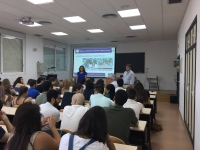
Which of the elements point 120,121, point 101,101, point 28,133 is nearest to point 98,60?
point 101,101

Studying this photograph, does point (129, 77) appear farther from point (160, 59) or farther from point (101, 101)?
point (160, 59)

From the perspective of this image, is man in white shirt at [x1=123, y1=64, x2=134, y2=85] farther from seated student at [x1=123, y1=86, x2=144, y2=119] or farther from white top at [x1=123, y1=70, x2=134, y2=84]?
seated student at [x1=123, y1=86, x2=144, y2=119]

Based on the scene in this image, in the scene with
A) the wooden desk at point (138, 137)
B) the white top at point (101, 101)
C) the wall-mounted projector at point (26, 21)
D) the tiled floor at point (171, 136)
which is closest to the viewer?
the wooden desk at point (138, 137)

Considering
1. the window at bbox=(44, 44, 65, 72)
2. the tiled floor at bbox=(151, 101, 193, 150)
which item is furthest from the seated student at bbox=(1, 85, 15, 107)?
the window at bbox=(44, 44, 65, 72)

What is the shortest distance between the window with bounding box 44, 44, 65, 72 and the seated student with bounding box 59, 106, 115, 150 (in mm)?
8391

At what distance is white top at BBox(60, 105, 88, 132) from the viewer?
84.8 inches

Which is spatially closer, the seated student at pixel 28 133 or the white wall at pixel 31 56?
the seated student at pixel 28 133

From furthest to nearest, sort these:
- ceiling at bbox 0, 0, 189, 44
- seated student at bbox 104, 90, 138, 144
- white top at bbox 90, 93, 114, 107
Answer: ceiling at bbox 0, 0, 189, 44
white top at bbox 90, 93, 114, 107
seated student at bbox 104, 90, 138, 144

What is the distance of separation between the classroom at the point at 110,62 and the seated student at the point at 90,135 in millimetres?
14

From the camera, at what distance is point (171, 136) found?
3771mm

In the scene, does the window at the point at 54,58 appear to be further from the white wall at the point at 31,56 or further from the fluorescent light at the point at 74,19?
the fluorescent light at the point at 74,19

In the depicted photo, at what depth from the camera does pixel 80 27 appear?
6.31 metres

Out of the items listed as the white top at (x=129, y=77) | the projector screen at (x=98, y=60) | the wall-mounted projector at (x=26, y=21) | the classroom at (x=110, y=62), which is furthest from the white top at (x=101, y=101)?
the projector screen at (x=98, y=60)

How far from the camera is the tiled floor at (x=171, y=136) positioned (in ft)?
10.8
